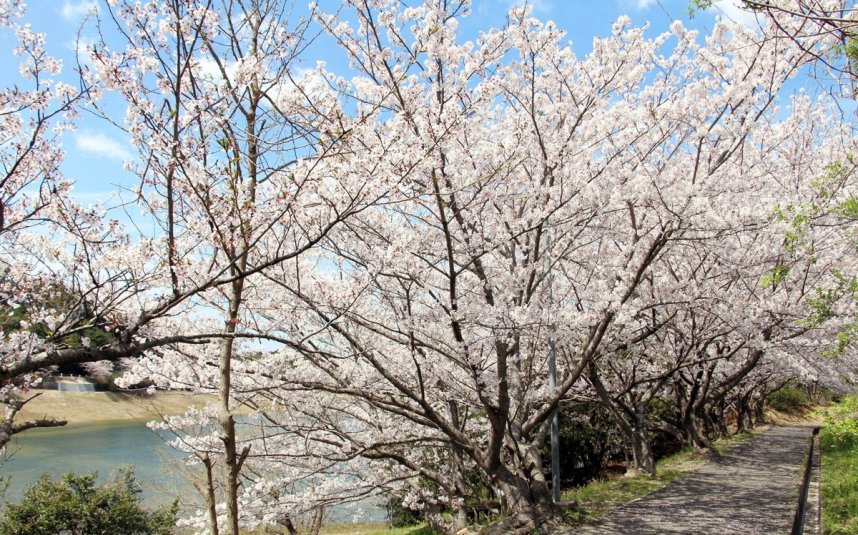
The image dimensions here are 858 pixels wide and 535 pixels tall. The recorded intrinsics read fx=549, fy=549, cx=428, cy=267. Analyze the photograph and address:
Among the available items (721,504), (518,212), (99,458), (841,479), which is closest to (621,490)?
(721,504)

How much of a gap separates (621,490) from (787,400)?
3197cm

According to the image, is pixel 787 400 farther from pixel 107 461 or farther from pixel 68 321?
pixel 68 321

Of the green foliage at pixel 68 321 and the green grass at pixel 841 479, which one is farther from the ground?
the green foliage at pixel 68 321

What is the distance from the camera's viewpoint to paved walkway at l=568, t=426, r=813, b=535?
7.33 metres

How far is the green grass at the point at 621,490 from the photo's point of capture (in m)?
8.29

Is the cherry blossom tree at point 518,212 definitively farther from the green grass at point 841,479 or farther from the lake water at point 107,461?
the lake water at point 107,461

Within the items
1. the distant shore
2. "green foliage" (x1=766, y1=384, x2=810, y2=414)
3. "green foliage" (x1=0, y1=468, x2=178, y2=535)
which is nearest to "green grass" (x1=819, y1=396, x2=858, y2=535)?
"green foliage" (x1=0, y1=468, x2=178, y2=535)

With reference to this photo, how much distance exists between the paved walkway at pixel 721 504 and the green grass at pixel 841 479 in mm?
478

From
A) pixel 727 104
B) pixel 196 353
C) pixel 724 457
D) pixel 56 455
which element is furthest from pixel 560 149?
pixel 56 455

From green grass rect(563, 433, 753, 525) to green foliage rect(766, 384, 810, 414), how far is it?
24860 millimetres

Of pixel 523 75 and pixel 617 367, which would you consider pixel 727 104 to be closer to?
pixel 523 75

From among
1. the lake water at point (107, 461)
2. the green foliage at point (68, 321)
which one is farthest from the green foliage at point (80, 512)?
the green foliage at point (68, 321)

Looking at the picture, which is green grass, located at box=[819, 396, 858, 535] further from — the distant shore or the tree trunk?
A: the distant shore

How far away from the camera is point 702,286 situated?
9406 millimetres
